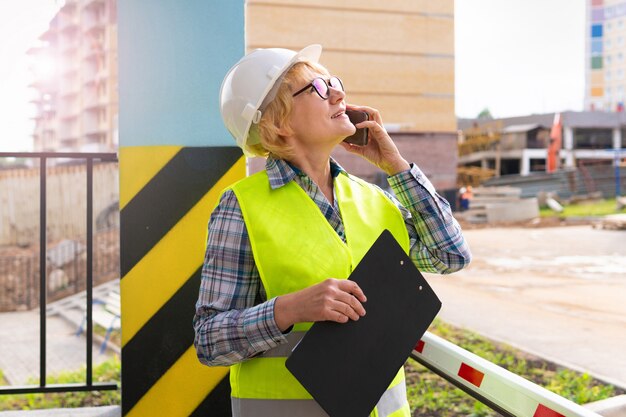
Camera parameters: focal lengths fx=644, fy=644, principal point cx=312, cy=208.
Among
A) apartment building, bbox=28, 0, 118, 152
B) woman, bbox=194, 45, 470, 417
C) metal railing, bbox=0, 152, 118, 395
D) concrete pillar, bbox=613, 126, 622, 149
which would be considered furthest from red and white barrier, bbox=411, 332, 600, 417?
apartment building, bbox=28, 0, 118, 152

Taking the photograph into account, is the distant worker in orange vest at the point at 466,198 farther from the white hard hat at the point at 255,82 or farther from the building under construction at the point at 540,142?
the white hard hat at the point at 255,82

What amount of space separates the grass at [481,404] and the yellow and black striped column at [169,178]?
159cm

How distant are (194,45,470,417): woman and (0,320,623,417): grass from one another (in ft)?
6.25

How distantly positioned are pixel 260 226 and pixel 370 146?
Answer: 293 millimetres

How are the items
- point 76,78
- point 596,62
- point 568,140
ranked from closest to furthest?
1. point 568,140
2. point 76,78
3. point 596,62

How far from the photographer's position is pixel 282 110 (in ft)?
3.79

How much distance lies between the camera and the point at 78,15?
1607 inches

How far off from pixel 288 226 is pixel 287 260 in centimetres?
6

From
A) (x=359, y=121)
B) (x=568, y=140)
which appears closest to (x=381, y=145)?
(x=359, y=121)

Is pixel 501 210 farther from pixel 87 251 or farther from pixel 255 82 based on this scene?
pixel 255 82

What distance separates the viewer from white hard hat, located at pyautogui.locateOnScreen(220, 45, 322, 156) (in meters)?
1.15

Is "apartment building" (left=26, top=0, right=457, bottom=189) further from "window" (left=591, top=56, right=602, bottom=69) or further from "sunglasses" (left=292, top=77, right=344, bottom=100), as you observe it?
"window" (left=591, top=56, right=602, bottom=69)

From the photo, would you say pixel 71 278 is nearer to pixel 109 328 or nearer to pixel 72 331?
pixel 72 331

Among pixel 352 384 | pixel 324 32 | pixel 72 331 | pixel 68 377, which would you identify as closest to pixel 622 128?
pixel 324 32
